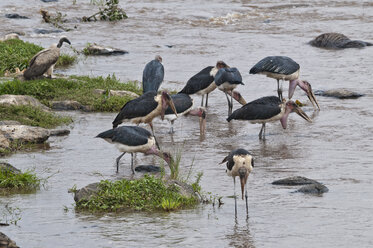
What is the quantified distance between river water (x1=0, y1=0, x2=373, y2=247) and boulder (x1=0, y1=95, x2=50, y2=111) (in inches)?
29.5

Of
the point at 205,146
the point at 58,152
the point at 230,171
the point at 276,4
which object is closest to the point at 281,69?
the point at 205,146

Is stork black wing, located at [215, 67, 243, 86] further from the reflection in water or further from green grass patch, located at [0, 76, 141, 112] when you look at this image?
the reflection in water

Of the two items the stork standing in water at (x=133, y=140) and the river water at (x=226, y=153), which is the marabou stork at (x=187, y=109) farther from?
the stork standing in water at (x=133, y=140)

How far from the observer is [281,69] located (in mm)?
14734

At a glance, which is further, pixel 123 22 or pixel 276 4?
pixel 276 4

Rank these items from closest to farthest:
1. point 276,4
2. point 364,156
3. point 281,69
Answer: point 364,156, point 281,69, point 276,4

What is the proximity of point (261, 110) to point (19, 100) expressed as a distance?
4022 mm

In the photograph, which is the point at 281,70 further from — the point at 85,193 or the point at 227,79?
the point at 85,193

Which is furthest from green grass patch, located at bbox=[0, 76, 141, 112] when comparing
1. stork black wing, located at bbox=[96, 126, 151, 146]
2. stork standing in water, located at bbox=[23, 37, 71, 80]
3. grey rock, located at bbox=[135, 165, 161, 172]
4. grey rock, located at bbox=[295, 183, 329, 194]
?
grey rock, located at bbox=[295, 183, 329, 194]

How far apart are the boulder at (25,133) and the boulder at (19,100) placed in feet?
5.27

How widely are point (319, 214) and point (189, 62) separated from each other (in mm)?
11804

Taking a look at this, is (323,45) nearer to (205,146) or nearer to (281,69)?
(281,69)

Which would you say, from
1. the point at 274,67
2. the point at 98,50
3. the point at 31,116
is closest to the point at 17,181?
the point at 31,116

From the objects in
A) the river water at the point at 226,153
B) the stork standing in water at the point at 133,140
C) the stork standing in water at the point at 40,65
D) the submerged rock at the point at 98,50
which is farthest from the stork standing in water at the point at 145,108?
the submerged rock at the point at 98,50
